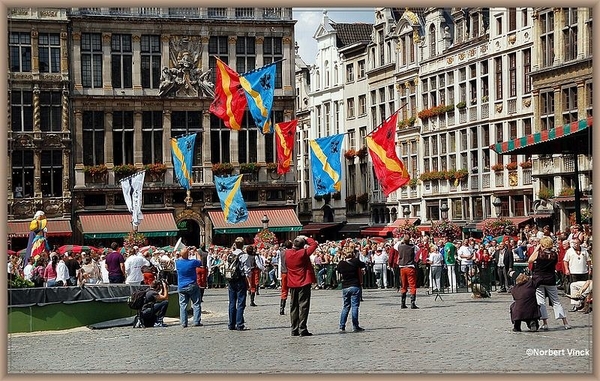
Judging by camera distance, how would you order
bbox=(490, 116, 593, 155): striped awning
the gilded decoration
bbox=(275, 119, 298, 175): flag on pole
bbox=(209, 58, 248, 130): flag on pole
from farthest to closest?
the gilded decoration, bbox=(275, 119, 298, 175): flag on pole, bbox=(209, 58, 248, 130): flag on pole, bbox=(490, 116, 593, 155): striped awning

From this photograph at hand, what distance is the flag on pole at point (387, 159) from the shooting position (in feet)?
115

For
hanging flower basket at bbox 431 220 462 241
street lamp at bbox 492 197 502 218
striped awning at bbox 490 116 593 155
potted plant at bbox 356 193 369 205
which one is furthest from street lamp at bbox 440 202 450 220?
striped awning at bbox 490 116 593 155

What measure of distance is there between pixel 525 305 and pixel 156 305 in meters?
7.39

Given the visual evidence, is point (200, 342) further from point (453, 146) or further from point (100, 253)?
point (453, 146)

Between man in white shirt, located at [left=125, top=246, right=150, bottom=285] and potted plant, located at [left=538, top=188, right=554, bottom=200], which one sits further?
potted plant, located at [left=538, top=188, right=554, bottom=200]

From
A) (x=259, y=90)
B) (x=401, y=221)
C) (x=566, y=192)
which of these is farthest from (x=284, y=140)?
(x=401, y=221)

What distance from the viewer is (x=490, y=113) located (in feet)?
181

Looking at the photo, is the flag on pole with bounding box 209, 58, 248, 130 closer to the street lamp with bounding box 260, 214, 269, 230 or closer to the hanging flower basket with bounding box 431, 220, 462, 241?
the hanging flower basket with bounding box 431, 220, 462, 241

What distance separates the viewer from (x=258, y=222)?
62.0 m

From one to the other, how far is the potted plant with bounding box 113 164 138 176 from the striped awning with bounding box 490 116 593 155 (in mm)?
30041

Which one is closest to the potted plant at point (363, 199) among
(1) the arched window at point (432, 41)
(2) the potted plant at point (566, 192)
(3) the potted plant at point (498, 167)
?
(1) the arched window at point (432, 41)

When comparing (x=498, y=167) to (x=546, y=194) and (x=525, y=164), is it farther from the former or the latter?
(x=546, y=194)

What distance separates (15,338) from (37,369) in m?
5.28

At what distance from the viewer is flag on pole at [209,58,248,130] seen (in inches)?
1398
